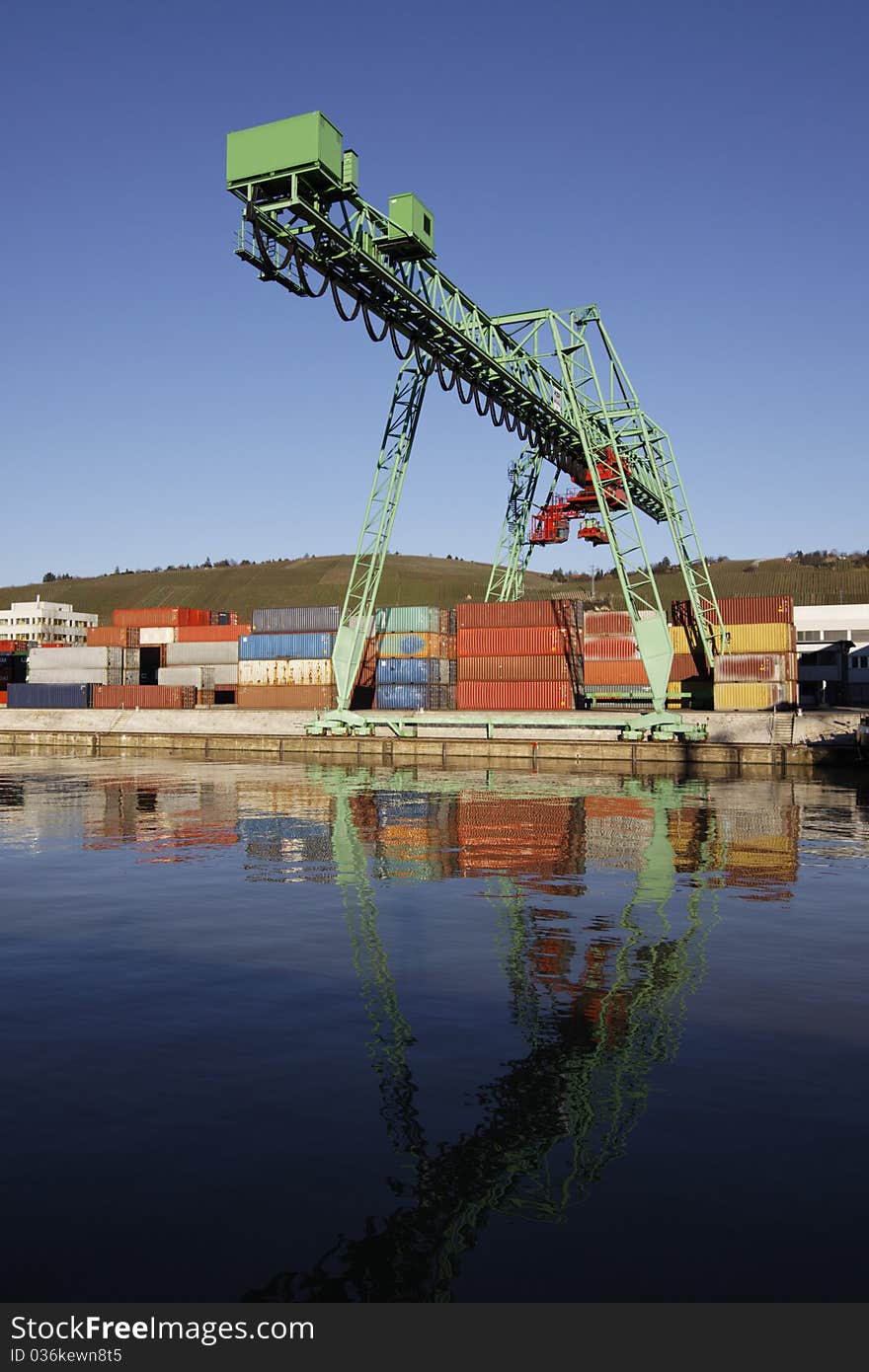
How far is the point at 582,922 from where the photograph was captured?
14.8 metres

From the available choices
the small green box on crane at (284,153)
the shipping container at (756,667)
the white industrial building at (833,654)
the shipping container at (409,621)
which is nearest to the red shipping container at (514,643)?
the shipping container at (409,621)

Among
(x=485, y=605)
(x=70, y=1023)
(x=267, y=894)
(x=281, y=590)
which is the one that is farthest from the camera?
(x=281, y=590)

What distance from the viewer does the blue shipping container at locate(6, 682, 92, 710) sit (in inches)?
2731

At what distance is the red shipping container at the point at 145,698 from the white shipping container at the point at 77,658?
2.83 meters

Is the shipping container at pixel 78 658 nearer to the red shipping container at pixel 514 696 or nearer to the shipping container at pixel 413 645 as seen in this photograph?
the shipping container at pixel 413 645

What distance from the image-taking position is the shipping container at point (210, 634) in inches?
2857

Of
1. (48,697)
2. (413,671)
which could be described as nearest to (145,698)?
(48,697)

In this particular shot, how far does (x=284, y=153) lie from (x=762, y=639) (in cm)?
3754

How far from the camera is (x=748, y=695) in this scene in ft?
169

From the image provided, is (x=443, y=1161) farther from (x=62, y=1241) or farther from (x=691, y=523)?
(x=691, y=523)

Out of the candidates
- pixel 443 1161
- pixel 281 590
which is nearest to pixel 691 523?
pixel 443 1161

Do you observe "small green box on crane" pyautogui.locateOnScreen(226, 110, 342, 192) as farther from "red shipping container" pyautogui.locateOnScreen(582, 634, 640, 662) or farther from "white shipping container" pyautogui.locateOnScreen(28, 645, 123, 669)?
"white shipping container" pyautogui.locateOnScreen(28, 645, 123, 669)

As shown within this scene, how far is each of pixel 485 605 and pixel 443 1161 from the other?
4829 cm

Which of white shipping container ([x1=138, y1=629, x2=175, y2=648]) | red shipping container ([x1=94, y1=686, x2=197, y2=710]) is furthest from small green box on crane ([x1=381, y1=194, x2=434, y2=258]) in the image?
white shipping container ([x1=138, y1=629, x2=175, y2=648])
